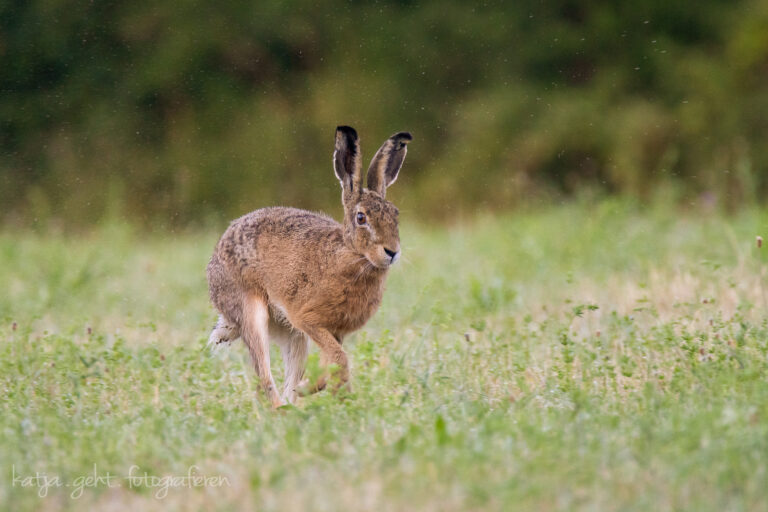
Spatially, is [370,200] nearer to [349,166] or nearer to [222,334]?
[349,166]

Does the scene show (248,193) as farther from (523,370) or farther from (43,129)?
(523,370)

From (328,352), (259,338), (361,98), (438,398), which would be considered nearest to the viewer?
(438,398)

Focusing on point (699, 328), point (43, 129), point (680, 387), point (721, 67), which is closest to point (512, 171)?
point (721, 67)

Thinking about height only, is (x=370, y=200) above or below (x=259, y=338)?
above

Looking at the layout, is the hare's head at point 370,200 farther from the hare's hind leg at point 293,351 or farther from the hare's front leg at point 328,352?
the hare's hind leg at point 293,351

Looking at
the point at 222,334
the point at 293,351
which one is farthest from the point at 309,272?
the point at 222,334

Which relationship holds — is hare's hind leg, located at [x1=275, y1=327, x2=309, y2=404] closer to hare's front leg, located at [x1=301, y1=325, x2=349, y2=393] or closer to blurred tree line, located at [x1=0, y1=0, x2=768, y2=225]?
hare's front leg, located at [x1=301, y1=325, x2=349, y2=393]

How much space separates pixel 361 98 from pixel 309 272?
11279mm

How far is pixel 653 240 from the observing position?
35.0 ft

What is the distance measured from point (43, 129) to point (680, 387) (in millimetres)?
13653

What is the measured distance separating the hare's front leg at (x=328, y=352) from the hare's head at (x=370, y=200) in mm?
493

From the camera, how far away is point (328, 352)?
6047mm

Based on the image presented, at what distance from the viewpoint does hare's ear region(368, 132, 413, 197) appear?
21.5 ft

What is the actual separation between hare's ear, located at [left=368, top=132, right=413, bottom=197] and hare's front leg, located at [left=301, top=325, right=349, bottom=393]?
38.0 inches
